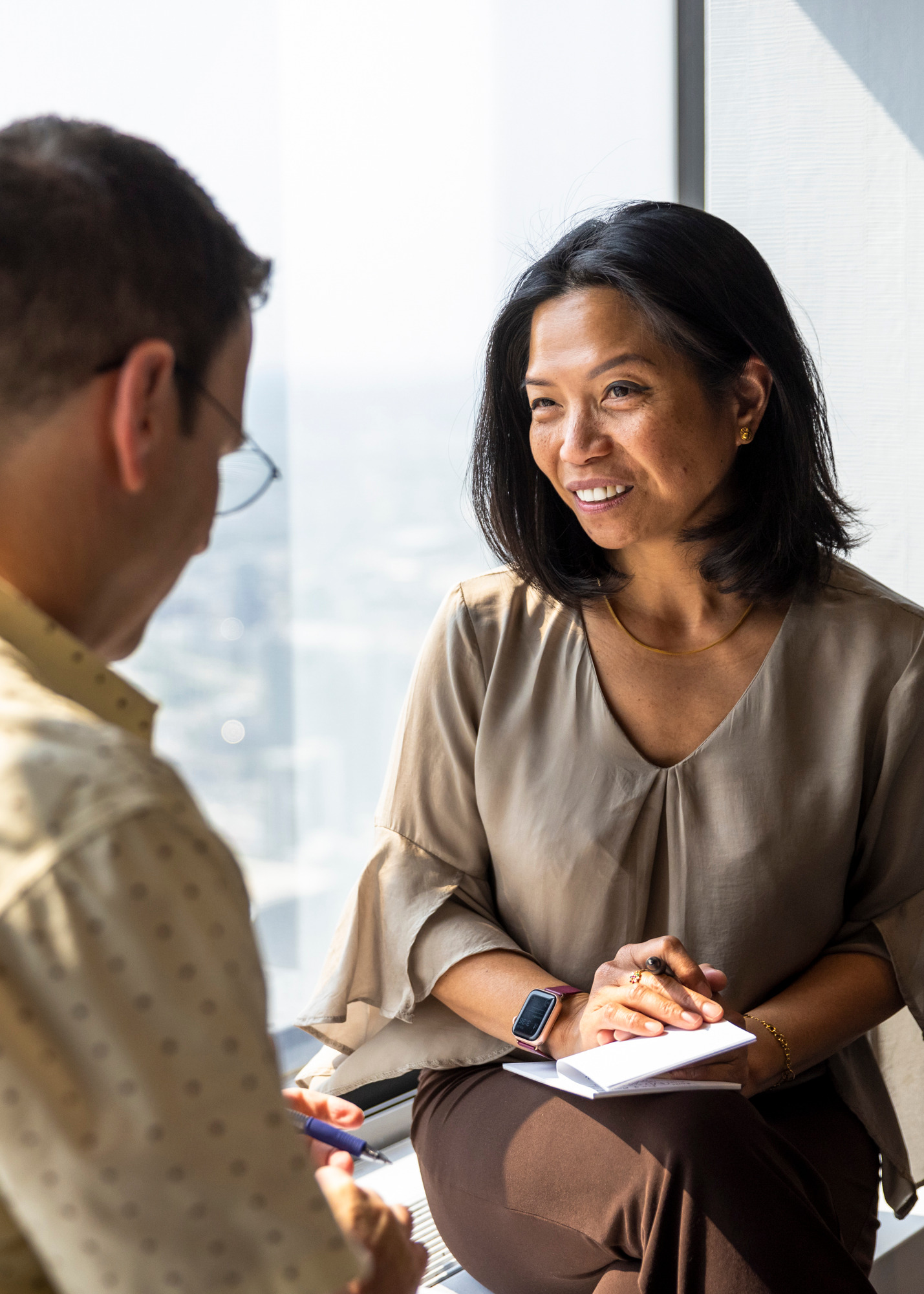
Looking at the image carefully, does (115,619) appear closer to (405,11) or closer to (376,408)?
(376,408)

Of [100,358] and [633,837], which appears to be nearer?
[100,358]

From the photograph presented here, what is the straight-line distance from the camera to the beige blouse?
5.57ft

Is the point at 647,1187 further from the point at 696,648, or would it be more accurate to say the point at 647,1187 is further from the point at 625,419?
the point at 625,419

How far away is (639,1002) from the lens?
1.49m

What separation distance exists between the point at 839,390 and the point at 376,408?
3.98 ft

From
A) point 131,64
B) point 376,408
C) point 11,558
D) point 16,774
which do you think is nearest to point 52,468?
point 11,558

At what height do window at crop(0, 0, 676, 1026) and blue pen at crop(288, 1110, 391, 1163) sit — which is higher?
window at crop(0, 0, 676, 1026)

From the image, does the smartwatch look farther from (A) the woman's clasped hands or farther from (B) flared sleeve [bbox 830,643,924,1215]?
(B) flared sleeve [bbox 830,643,924,1215]

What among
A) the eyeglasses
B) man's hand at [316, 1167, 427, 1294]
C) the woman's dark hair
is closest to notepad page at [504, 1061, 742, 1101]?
man's hand at [316, 1167, 427, 1294]

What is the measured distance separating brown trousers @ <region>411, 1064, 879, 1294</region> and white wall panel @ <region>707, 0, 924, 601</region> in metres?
1.63

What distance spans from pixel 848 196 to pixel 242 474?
2295mm

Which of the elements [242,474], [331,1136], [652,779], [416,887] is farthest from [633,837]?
[242,474]

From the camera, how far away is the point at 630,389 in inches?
68.2

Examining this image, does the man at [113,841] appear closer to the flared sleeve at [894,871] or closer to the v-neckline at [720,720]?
the v-neckline at [720,720]
